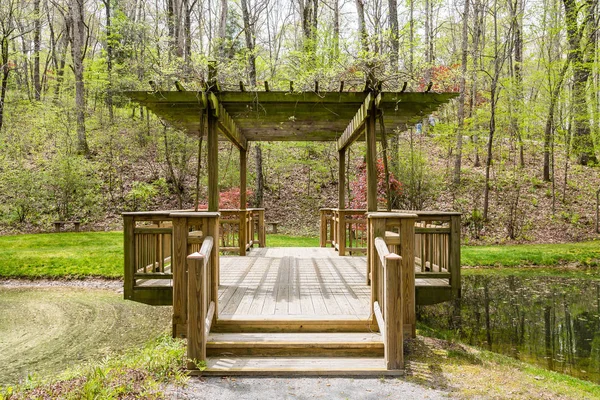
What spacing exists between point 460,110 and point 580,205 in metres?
5.96

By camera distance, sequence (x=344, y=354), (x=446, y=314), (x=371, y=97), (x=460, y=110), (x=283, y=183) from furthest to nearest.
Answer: (x=283, y=183), (x=460, y=110), (x=446, y=314), (x=371, y=97), (x=344, y=354)

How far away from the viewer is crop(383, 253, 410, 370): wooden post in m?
3.41

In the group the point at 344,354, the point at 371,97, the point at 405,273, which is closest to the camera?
the point at 344,354

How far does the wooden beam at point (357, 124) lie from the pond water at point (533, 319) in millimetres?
3398

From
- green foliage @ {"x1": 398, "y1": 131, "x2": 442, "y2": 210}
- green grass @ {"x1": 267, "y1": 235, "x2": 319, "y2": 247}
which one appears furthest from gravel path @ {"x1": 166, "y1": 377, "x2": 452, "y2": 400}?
green foliage @ {"x1": 398, "y1": 131, "x2": 442, "y2": 210}

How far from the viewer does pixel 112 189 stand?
16.9m

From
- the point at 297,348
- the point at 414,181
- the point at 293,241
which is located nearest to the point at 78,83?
the point at 293,241

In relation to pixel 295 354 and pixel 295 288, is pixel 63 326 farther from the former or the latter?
pixel 295 354

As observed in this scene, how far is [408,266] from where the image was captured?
157 inches

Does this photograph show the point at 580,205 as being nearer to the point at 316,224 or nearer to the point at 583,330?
the point at 316,224

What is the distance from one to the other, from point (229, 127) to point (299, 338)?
13.4ft

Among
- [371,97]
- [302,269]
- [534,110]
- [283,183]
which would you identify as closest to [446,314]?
[302,269]

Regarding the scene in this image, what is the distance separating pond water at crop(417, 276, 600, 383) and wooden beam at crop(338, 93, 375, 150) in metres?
3.40

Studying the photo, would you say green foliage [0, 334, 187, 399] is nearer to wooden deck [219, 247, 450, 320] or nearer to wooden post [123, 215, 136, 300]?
wooden deck [219, 247, 450, 320]
